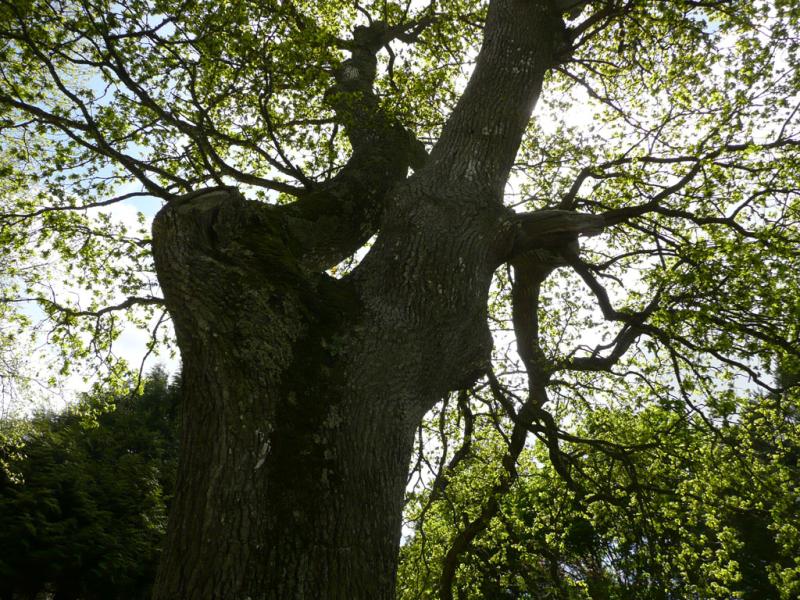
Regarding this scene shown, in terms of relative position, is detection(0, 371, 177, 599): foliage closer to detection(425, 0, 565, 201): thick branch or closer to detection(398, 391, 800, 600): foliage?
detection(398, 391, 800, 600): foliage

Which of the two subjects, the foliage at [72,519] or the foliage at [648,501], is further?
the foliage at [72,519]

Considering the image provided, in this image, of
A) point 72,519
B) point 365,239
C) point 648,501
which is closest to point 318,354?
point 365,239

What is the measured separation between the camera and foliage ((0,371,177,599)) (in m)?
11.4

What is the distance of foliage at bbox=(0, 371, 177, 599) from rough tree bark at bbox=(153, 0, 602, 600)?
759 centimetres

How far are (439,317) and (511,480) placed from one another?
18.4ft

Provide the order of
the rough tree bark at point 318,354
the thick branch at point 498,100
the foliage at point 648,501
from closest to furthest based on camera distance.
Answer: the rough tree bark at point 318,354
the thick branch at point 498,100
the foliage at point 648,501

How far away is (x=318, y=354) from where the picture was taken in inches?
116

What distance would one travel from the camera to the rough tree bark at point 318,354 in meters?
2.31

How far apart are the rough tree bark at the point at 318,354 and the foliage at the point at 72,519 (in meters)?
7.59

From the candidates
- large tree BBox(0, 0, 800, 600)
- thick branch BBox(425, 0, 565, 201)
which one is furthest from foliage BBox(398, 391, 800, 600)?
thick branch BBox(425, 0, 565, 201)

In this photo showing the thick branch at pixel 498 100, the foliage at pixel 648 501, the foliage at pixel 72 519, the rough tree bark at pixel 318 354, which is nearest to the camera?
the rough tree bark at pixel 318 354

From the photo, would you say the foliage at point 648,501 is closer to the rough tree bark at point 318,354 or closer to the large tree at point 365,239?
the large tree at point 365,239

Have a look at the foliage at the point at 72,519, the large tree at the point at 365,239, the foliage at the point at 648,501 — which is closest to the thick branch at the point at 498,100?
the large tree at the point at 365,239

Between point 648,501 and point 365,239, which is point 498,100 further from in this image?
point 648,501
